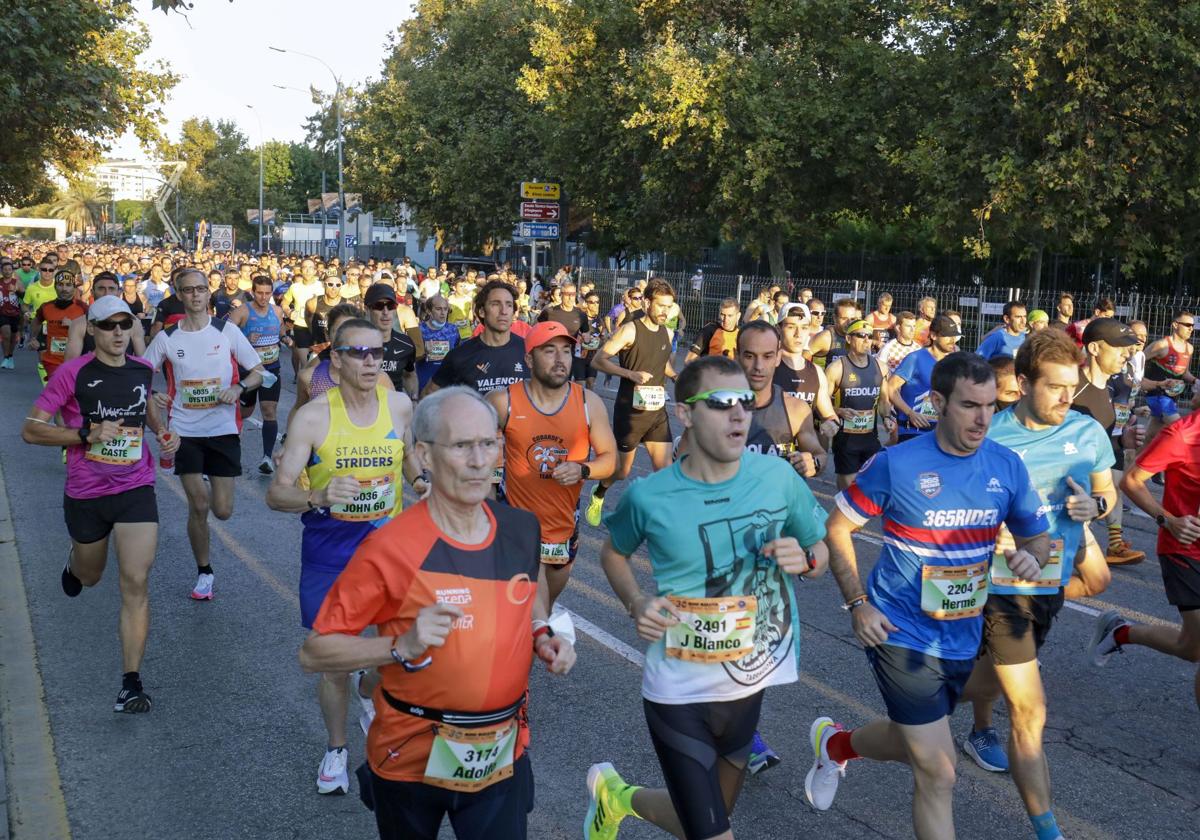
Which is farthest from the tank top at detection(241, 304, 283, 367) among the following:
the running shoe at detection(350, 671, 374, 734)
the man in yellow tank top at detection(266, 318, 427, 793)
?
the man in yellow tank top at detection(266, 318, 427, 793)

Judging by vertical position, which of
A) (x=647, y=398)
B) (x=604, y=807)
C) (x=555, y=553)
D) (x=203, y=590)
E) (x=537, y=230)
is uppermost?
(x=537, y=230)

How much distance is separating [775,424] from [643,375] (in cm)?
417

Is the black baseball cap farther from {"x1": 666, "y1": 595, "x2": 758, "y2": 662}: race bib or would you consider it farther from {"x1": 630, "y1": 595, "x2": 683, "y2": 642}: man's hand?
{"x1": 630, "y1": 595, "x2": 683, "y2": 642}: man's hand

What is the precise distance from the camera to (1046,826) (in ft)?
14.1

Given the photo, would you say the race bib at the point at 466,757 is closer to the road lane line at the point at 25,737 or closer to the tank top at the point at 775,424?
the road lane line at the point at 25,737

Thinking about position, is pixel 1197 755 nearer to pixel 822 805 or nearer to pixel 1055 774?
pixel 1055 774

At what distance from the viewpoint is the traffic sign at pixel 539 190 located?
37.4 meters

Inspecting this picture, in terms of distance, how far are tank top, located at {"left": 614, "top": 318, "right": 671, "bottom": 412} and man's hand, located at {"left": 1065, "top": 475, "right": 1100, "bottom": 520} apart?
557 cm

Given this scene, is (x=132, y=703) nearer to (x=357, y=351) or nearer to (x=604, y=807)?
(x=357, y=351)

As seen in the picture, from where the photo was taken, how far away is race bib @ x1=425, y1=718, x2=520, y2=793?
3133 mm

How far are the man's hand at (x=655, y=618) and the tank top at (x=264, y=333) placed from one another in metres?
10.6

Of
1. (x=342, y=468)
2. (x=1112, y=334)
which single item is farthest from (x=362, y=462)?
(x=1112, y=334)

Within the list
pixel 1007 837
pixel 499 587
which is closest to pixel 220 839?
pixel 499 587

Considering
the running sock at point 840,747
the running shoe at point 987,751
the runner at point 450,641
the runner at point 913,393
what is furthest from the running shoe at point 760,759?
the runner at point 913,393
